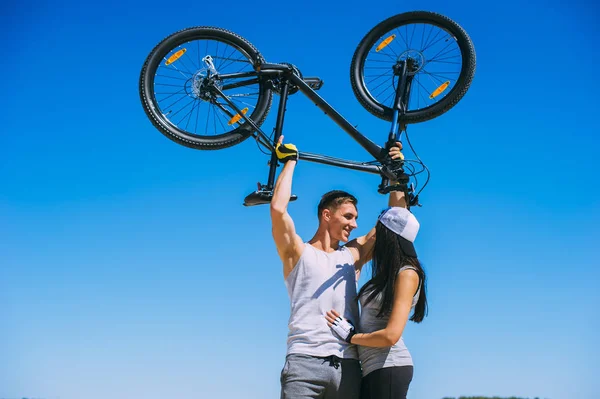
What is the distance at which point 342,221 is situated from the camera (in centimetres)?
479

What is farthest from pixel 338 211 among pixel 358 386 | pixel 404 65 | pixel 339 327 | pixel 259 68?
pixel 404 65

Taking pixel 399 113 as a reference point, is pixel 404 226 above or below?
below

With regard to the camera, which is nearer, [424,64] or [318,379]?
[318,379]

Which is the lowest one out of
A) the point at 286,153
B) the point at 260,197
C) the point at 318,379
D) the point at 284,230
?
the point at 318,379

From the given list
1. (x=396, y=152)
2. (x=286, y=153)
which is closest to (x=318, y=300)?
(x=286, y=153)

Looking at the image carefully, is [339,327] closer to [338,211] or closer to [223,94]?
[338,211]

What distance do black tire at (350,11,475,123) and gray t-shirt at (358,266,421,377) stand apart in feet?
8.69

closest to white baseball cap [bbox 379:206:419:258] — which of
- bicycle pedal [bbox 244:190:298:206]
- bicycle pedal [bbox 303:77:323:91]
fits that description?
bicycle pedal [bbox 244:190:298:206]

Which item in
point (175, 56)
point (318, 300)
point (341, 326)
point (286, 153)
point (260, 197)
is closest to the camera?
point (341, 326)

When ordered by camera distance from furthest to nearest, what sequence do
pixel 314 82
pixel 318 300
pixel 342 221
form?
pixel 314 82, pixel 342 221, pixel 318 300

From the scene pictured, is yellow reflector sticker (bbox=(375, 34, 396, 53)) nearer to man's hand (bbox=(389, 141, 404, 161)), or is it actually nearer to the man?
man's hand (bbox=(389, 141, 404, 161))

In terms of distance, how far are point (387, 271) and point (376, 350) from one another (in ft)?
1.79

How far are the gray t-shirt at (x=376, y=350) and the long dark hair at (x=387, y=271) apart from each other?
5cm

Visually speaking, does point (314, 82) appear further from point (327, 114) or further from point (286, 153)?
point (286, 153)
